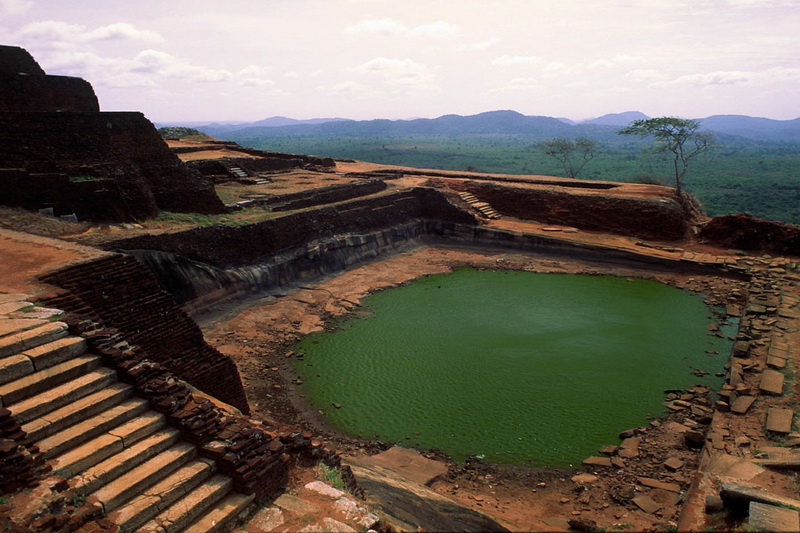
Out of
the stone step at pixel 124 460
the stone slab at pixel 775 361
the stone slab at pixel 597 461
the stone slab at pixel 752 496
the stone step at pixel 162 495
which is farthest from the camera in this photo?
the stone slab at pixel 775 361

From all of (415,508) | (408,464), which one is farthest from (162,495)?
(408,464)

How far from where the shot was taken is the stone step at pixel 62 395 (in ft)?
14.6

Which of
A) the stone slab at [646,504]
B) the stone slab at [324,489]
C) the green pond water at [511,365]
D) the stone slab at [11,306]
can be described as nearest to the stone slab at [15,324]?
the stone slab at [11,306]

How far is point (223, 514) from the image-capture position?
4340 mm

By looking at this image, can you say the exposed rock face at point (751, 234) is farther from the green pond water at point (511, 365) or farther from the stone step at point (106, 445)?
the stone step at point (106, 445)

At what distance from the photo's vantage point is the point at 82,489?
410 centimetres

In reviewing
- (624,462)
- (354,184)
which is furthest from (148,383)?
(354,184)

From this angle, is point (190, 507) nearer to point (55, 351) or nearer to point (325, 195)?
point (55, 351)

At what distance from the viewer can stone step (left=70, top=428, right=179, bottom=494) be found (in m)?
4.18

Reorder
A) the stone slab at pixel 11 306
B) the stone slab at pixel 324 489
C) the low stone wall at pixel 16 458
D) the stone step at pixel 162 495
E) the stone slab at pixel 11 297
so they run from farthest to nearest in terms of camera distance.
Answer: the stone slab at pixel 11 297 → the stone slab at pixel 11 306 → the stone slab at pixel 324 489 → the stone step at pixel 162 495 → the low stone wall at pixel 16 458

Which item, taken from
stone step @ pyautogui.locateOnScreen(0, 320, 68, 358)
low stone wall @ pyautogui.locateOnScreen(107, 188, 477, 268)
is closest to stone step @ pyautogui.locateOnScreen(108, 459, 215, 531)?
stone step @ pyautogui.locateOnScreen(0, 320, 68, 358)

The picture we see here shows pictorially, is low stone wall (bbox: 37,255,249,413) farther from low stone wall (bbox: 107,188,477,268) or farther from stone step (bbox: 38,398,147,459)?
low stone wall (bbox: 107,188,477,268)

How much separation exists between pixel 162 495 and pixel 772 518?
5.17 metres

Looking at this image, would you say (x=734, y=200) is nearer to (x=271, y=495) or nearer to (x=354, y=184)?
(x=354, y=184)
